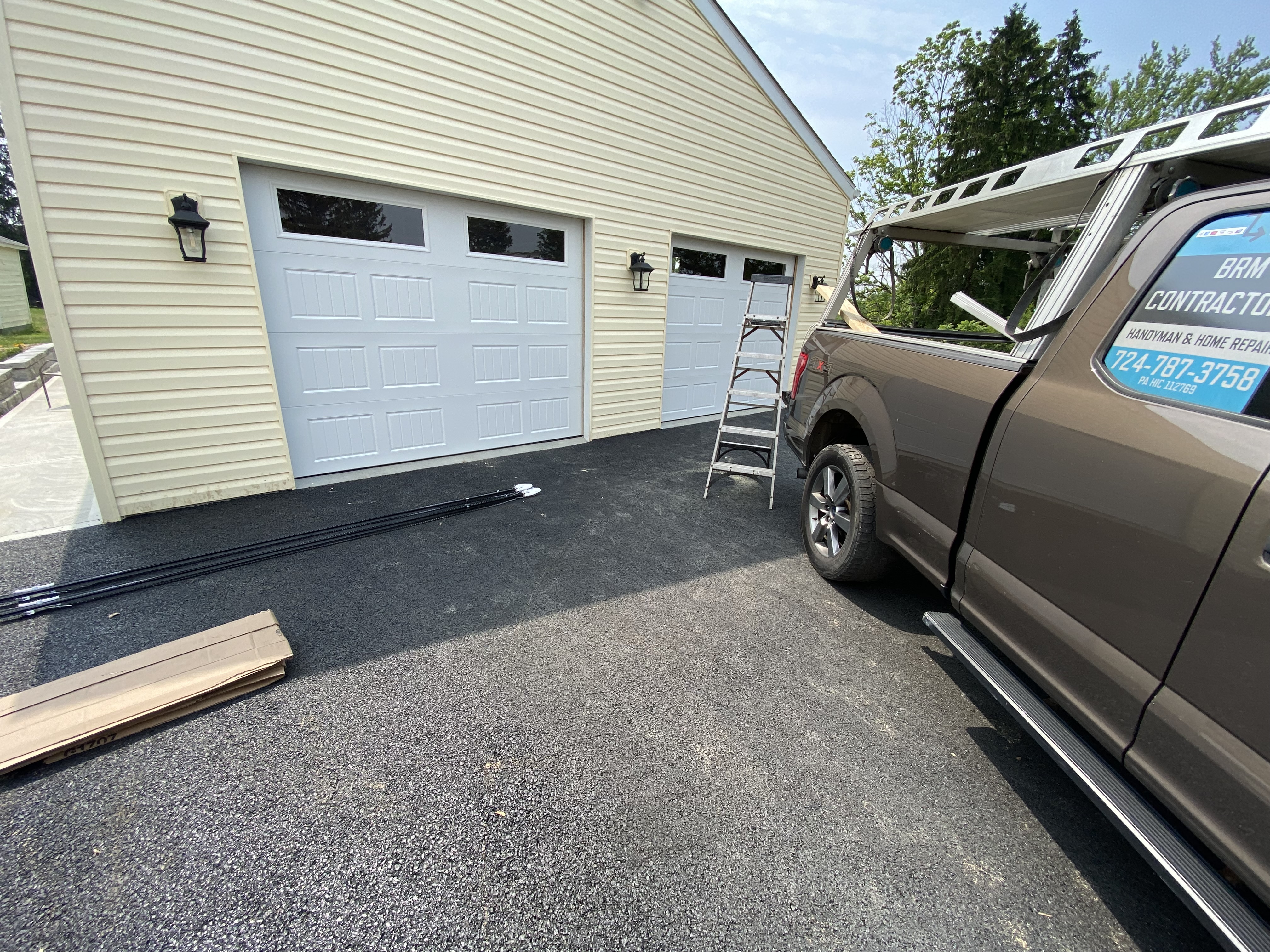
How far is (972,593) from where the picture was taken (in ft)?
6.19

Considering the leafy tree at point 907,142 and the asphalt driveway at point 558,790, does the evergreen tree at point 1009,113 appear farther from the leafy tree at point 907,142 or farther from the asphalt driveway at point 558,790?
the asphalt driveway at point 558,790

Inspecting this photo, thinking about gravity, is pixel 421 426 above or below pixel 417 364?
below

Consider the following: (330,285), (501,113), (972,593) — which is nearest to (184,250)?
(330,285)

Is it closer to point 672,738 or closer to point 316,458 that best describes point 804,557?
point 672,738

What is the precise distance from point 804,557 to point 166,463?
460cm

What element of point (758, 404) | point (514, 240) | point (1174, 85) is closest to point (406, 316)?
point (514, 240)

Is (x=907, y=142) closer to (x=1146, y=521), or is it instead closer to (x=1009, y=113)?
(x=1009, y=113)

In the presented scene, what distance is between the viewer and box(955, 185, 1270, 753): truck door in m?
1.18

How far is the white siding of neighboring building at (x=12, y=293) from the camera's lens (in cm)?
1470

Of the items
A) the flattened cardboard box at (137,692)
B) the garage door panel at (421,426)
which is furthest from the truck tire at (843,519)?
the garage door panel at (421,426)

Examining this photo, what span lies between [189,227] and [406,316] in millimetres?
1498

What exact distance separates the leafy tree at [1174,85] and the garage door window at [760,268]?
21867 millimetres

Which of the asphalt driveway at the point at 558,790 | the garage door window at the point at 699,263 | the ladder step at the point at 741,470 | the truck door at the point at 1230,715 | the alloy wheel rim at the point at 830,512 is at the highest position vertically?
the garage door window at the point at 699,263

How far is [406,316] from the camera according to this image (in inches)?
180
